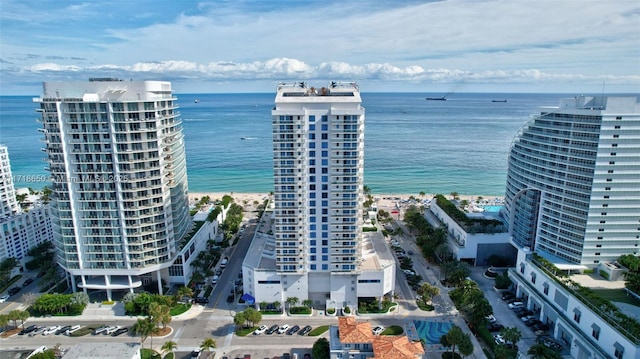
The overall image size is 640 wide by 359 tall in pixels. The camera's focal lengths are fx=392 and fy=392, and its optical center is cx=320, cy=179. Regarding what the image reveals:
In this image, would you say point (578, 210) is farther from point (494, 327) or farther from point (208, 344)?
point (208, 344)

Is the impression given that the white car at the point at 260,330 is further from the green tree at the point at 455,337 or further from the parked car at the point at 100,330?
the green tree at the point at 455,337

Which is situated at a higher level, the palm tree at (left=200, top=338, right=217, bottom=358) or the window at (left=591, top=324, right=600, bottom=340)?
the window at (left=591, top=324, right=600, bottom=340)

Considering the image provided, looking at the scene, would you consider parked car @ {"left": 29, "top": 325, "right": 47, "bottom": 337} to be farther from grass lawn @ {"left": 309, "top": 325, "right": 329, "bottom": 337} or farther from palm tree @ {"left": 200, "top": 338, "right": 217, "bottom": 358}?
grass lawn @ {"left": 309, "top": 325, "right": 329, "bottom": 337}

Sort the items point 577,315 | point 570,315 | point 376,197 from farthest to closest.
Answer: point 376,197 < point 570,315 < point 577,315

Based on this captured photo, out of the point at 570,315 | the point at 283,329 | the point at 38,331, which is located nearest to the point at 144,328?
the point at 38,331

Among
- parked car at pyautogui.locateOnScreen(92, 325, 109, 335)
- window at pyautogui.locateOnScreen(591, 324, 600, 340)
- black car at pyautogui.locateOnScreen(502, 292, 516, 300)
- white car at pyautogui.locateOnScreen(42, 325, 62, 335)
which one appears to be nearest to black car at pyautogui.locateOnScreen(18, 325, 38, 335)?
white car at pyautogui.locateOnScreen(42, 325, 62, 335)

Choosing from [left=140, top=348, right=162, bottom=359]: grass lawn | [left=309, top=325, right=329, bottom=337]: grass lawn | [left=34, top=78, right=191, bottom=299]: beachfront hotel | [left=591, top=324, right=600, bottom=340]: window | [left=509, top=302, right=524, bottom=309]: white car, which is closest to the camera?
[left=591, top=324, right=600, bottom=340]: window
